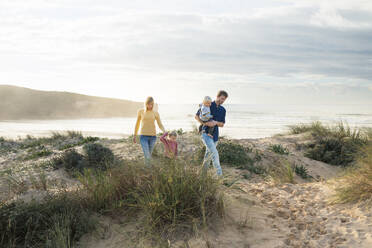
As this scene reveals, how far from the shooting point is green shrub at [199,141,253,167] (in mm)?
10172

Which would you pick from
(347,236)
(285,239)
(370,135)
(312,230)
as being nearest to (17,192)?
(285,239)

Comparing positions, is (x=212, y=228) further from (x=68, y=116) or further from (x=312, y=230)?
(x=68, y=116)

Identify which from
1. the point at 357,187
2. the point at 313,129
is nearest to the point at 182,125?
the point at 313,129

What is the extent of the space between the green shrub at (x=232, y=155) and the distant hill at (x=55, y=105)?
4332cm

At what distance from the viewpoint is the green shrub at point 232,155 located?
1017 centimetres

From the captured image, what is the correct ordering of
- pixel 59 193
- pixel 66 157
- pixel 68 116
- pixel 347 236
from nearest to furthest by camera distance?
1. pixel 347 236
2. pixel 59 193
3. pixel 66 157
4. pixel 68 116

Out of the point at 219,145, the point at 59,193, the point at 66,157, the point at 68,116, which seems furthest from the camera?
the point at 68,116

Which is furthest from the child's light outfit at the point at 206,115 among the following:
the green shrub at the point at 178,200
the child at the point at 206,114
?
the green shrub at the point at 178,200

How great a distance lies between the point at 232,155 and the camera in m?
10.4

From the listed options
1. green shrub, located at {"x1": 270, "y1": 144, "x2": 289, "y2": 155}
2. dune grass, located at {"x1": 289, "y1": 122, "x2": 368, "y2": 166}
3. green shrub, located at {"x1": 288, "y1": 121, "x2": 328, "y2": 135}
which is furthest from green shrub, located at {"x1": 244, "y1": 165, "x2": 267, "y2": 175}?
green shrub, located at {"x1": 288, "y1": 121, "x2": 328, "y2": 135}

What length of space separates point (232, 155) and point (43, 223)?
7015 millimetres

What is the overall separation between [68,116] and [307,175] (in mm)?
47585

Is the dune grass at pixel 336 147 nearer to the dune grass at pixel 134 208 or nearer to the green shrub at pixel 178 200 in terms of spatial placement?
the green shrub at pixel 178 200

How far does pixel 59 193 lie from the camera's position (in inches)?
195
